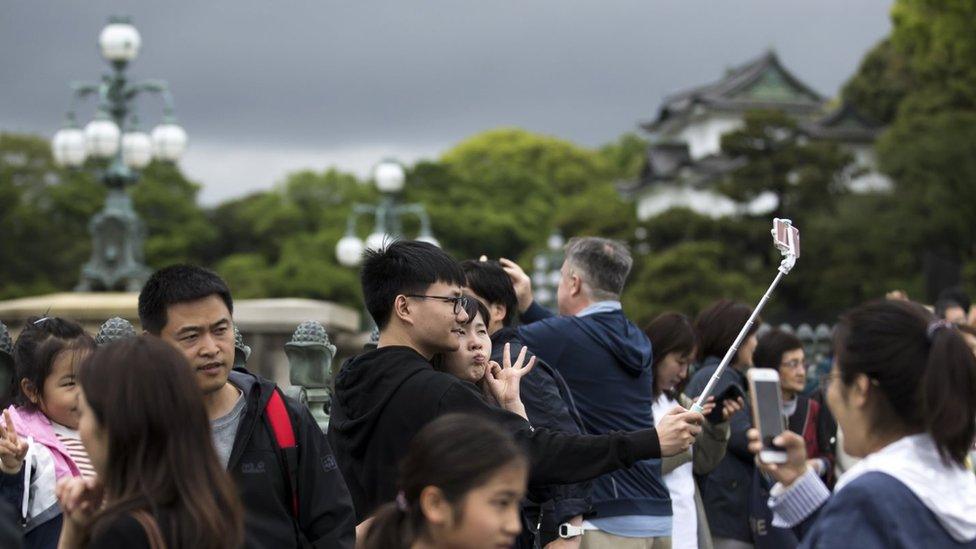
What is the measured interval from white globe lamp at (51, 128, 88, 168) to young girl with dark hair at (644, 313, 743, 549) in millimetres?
16564

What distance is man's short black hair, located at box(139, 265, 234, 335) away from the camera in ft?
15.1

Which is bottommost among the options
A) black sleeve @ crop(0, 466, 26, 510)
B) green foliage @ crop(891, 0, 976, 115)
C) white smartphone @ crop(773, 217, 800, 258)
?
black sleeve @ crop(0, 466, 26, 510)

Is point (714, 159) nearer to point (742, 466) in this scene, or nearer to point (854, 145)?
point (854, 145)

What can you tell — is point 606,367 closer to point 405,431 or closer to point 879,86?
point 405,431

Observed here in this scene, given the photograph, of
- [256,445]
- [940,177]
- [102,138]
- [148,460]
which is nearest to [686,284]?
[940,177]

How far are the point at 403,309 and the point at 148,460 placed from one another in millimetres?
1497

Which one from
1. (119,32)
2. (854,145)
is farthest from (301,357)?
(854,145)

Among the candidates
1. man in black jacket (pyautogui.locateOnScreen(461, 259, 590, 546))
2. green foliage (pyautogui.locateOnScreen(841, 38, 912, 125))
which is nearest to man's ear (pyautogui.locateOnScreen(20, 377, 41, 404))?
man in black jacket (pyautogui.locateOnScreen(461, 259, 590, 546))

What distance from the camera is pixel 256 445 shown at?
4449 millimetres

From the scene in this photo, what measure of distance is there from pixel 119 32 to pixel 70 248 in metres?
44.5

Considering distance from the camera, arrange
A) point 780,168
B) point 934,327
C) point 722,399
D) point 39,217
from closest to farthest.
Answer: point 934,327 < point 722,399 < point 780,168 < point 39,217

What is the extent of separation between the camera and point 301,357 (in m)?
6.23

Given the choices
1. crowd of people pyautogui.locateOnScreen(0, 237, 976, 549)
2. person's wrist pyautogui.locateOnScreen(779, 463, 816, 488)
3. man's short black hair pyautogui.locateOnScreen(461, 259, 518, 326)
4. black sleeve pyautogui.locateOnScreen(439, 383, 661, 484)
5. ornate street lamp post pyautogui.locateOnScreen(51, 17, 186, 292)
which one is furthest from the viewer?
ornate street lamp post pyautogui.locateOnScreen(51, 17, 186, 292)

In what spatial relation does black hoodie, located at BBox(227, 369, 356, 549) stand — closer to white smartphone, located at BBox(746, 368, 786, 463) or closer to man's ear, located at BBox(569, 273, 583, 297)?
white smartphone, located at BBox(746, 368, 786, 463)
